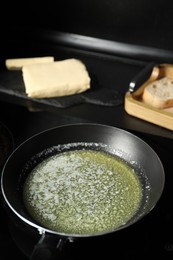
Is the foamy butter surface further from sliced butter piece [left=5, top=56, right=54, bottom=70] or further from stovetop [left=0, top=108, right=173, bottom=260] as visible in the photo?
sliced butter piece [left=5, top=56, right=54, bottom=70]

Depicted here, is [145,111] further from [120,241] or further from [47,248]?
[47,248]

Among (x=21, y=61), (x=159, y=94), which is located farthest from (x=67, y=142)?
(x=21, y=61)

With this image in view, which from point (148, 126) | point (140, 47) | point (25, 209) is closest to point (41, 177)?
point (25, 209)

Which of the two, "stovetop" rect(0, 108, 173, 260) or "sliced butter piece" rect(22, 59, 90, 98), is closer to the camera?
"stovetop" rect(0, 108, 173, 260)

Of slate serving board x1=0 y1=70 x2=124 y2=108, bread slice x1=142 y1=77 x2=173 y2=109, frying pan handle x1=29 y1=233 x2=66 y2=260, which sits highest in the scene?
bread slice x1=142 y1=77 x2=173 y2=109

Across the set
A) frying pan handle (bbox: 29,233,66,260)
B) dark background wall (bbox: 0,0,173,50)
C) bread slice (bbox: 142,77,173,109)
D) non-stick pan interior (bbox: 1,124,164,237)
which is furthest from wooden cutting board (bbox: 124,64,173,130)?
frying pan handle (bbox: 29,233,66,260)

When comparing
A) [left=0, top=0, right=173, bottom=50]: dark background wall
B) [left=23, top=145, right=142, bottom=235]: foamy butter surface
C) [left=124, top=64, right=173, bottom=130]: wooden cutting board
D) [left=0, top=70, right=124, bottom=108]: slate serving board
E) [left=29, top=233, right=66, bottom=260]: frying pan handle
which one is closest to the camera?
[left=29, top=233, right=66, bottom=260]: frying pan handle

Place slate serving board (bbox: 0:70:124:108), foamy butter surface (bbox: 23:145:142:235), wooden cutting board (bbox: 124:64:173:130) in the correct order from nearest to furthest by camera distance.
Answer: foamy butter surface (bbox: 23:145:142:235), wooden cutting board (bbox: 124:64:173:130), slate serving board (bbox: 0:70:124:108)
